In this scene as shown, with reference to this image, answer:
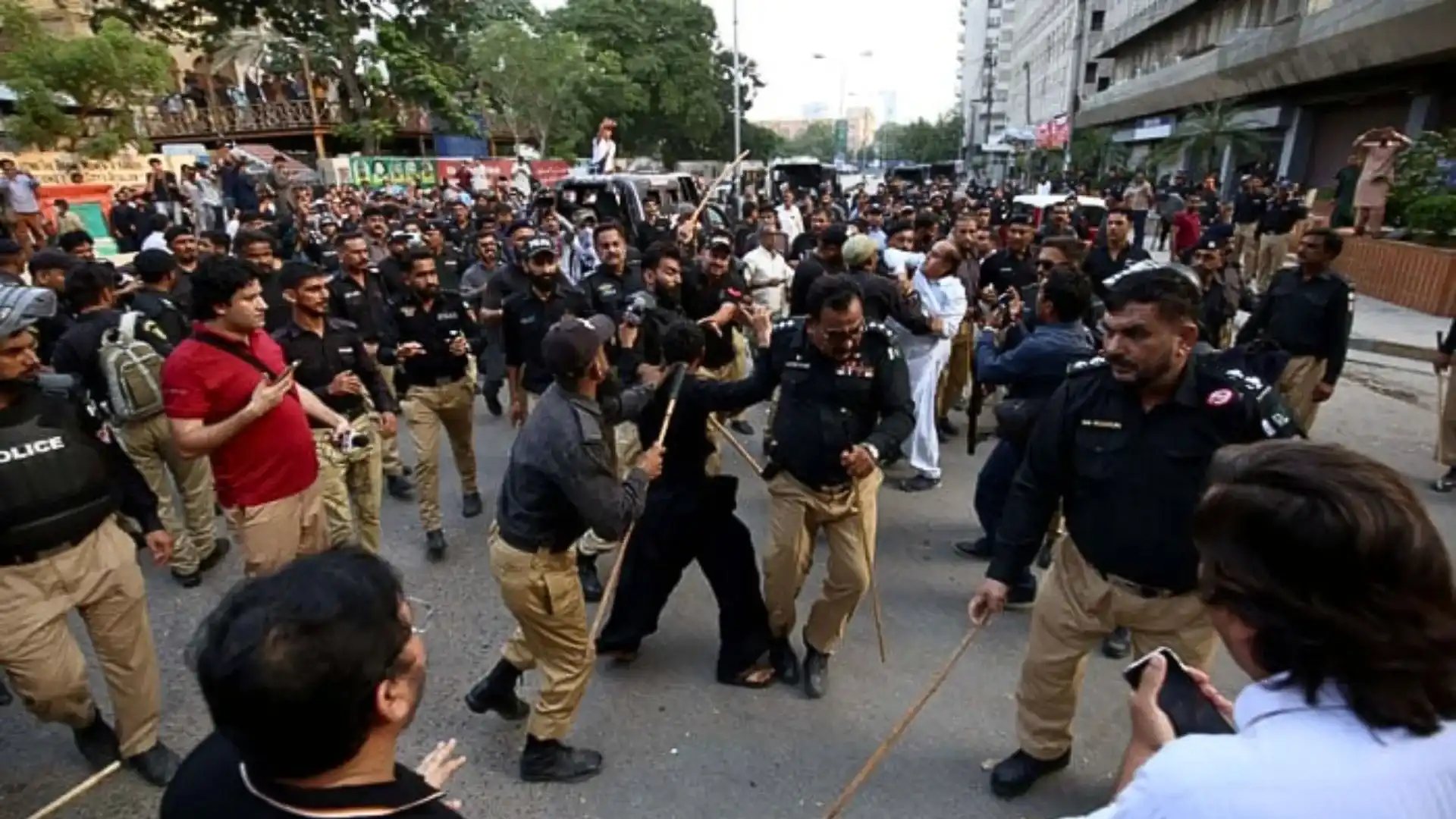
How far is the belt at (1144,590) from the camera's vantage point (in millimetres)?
2756

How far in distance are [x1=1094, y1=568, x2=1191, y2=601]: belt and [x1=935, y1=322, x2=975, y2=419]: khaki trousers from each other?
4.32 metres

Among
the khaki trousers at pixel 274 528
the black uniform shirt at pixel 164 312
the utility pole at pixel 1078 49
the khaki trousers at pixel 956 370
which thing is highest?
the utility pole at pixel 1078 49

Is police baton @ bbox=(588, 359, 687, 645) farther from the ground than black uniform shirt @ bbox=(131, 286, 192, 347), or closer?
closer

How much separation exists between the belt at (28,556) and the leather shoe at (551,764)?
→ 1.74 metres

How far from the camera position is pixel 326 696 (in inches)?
49.4

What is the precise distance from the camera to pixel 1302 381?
5930 mm

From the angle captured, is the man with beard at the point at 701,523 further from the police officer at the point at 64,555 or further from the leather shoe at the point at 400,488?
the leather shoe at the point at 400,488

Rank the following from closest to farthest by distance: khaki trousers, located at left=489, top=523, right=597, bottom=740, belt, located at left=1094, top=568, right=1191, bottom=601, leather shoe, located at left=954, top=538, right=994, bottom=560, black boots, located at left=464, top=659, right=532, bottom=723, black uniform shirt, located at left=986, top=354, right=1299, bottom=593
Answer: black uniform shirt, located at left=986, top=354, right=1299, bottom=593 → belt, located at left=1094, top=568, right=1191, bottom=601 → khaki trousers, located at left=489, top=523, right=597, bottom=740 → black boots, located at left=464, top=659, right=532, bottom=723 → leather shoe, located at left=954, top=538, right=994, bottom=560

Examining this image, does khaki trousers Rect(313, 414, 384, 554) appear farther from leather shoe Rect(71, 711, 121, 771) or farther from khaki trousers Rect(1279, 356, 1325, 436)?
khaki trousers Rect(1279, 356, 1325, 436)

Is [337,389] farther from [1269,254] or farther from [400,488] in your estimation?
[1269,254]

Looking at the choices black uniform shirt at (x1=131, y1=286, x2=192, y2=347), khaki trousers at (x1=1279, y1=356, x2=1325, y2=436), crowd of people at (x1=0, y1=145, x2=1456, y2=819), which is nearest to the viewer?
crowd of people at (x1=0, y1=145, x2=1456, y2=819)

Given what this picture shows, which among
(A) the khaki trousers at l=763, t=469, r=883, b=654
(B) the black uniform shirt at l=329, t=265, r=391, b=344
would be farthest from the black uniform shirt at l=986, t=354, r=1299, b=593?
(B) the black uniform shirt at l=329, t=265, r=391, b=344

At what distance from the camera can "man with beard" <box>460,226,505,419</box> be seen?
24.4 ft

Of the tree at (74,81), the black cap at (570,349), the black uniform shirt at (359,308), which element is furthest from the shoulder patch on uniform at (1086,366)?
the tree at (74,81)
